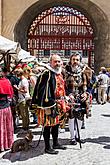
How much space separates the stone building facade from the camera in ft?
60.2

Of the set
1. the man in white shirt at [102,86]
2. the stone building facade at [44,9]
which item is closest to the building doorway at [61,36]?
the stone building facade at [44,9]

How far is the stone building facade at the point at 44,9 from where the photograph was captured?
18344 mm

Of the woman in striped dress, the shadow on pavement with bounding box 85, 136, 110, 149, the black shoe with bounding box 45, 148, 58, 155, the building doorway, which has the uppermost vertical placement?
the building doorway

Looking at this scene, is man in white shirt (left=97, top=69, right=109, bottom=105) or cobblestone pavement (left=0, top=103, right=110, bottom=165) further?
man in white shirt (left=97, top=69, right=109, bottom=105)

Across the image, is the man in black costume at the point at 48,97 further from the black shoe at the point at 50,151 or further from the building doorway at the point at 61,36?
the building doorway at the point at 61,36

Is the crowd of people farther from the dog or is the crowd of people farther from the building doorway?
the building doorway

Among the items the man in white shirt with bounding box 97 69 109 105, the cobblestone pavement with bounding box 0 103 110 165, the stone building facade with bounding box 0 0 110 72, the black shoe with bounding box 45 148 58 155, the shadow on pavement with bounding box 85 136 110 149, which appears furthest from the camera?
the stone building facade with bounding box 0 0 110 72

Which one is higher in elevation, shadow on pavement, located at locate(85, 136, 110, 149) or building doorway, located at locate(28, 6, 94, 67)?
building doorway, located at locate(28, 6, 94, 67)

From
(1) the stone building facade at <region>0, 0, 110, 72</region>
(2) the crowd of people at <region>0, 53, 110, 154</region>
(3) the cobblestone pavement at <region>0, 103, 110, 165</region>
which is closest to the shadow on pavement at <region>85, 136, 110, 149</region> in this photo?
(3) the cobblestone pavement at <region>0, 103, 110, 165</region>

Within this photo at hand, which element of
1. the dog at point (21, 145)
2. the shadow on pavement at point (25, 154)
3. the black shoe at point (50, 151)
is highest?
the dog at point (21, 145)

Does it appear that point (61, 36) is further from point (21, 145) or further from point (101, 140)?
point (21, 145)

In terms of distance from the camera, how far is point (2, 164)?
6082 mm

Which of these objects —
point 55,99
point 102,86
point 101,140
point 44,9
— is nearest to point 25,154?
point 55,99

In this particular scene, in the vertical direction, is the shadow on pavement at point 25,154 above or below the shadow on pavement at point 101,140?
above
